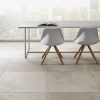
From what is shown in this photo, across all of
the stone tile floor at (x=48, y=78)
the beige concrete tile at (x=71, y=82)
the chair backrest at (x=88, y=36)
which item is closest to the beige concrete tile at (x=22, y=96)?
the stone tile floor at (x=48, y=78)

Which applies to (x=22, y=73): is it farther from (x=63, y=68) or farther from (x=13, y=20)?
(x=13, y=20)

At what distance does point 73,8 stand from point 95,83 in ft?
13.0

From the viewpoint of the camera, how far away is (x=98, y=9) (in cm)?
759

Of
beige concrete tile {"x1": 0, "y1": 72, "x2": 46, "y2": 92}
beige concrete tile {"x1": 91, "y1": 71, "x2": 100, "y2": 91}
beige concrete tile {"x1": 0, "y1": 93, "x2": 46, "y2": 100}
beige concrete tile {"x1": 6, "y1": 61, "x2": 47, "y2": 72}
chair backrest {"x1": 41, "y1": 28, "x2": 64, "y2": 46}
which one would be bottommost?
beige concrete tile {"x1": 0, "y1": 93, "x2": 46, "y2": 100}

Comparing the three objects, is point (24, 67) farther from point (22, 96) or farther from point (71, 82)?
point (22, 96)

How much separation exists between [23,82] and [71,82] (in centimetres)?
74

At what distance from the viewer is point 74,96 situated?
346cm

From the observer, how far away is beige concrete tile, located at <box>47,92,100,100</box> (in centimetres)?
339

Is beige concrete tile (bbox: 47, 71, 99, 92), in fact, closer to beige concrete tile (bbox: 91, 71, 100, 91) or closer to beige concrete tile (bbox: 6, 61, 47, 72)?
beige concrete tile (bbox: 91, 71, 100, 91)

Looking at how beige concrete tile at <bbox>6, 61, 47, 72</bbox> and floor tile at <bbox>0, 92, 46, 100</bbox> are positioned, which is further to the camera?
beige concrete tile at <bbox>6, 61, 47, 72</bbox>

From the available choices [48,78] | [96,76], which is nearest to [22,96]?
[48,78]

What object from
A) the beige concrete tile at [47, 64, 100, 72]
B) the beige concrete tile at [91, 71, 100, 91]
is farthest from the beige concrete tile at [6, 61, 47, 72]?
the beige concrete tile at [91, 71, 100, 91]

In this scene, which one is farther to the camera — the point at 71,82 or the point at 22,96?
the point at 71,82

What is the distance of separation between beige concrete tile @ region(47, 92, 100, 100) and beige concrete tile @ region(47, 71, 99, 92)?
0.12 meters
